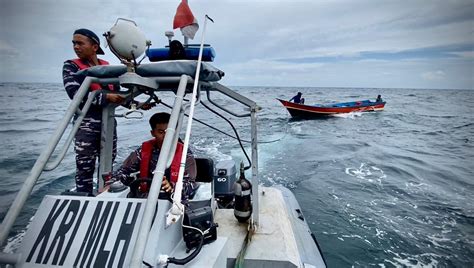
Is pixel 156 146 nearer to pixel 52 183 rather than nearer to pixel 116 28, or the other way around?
pixel 116 28

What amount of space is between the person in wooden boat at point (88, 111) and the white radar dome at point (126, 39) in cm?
128

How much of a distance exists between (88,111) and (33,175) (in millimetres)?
1720

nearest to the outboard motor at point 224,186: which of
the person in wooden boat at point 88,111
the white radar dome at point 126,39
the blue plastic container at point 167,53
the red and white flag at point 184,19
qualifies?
the person in wooden boat at point 88,111

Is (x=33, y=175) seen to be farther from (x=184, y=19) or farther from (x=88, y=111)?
(x=184, y=19)

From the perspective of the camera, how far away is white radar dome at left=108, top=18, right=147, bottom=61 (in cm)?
167

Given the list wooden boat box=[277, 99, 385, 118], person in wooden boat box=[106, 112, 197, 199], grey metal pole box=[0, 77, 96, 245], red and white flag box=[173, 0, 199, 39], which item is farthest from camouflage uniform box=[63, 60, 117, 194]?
wooden boat box=[277, 99, 385, 118]

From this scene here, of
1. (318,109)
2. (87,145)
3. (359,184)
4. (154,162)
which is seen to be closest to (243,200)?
(154,162)

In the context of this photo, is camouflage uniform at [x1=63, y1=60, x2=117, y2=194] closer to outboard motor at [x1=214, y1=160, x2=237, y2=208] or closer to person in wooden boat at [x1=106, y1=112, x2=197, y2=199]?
person in wooden boat at [x1=106, y1=112, x2=197, y2=199]

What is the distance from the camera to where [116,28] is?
1.67 meters

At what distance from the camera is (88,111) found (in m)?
3.17

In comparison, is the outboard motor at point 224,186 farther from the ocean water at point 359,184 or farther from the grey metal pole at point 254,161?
the grey metal pole at point 254,161

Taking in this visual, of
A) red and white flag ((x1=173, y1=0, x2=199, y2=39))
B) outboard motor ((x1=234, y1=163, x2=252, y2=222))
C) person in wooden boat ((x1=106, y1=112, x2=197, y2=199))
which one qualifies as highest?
red and white flag ((x1=173, y1=0, x2=199, y2=39))

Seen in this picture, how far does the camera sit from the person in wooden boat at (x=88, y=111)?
2992 mm

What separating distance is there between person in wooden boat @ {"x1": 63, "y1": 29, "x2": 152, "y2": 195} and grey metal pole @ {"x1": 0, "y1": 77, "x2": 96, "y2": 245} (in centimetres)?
93
